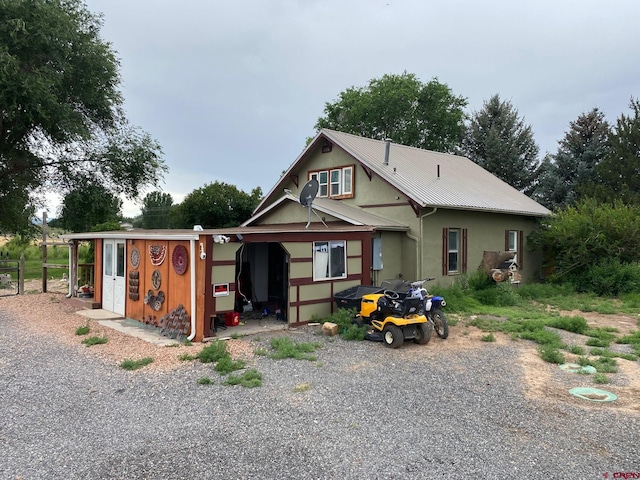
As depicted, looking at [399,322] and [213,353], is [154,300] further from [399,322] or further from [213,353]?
[399,322]

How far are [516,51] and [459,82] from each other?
2011 centimetres

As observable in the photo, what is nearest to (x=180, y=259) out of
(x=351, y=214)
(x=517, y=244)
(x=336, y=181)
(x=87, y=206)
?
(x=351, y=214)

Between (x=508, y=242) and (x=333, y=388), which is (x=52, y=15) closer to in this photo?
(x=333, y=388)

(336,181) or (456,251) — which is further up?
(336,181)

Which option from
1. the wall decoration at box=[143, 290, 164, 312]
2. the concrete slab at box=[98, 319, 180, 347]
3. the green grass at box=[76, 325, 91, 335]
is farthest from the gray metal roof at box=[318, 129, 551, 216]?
the green grass at box=[76, 325, 91, 335]

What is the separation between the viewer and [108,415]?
5.27 metres

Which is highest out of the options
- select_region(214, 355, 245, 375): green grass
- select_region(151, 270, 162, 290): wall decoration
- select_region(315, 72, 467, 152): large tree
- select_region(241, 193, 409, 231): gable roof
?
select_region(315, 72, 467, 152): large tree

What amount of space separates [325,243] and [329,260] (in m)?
0.45

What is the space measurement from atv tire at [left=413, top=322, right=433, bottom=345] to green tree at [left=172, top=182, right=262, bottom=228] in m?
23.9

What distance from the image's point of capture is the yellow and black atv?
841 centimetres

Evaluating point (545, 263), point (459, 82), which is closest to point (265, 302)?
point (545, 263)

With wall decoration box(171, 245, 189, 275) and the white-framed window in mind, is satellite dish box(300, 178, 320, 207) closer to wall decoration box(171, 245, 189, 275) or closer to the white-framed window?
wall decoration box(171, 245, 189, 275)

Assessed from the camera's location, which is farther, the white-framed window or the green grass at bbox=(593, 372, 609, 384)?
the white-framed window

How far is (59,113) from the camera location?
1758 cm
